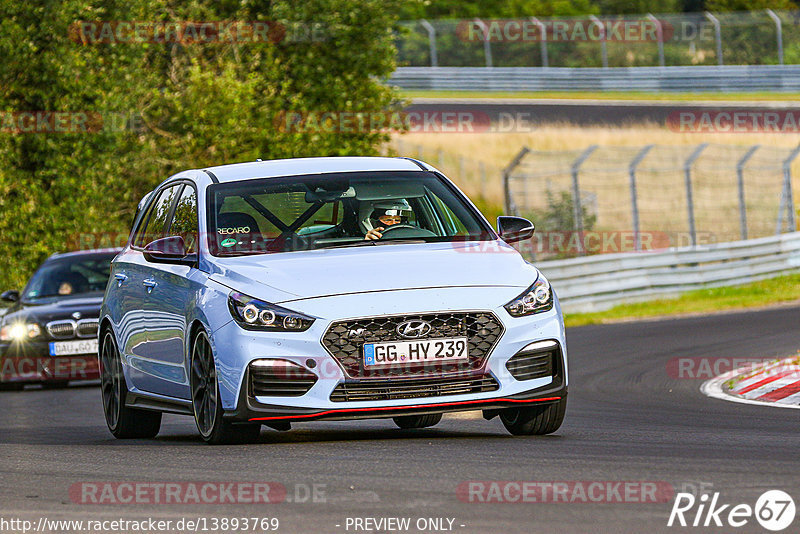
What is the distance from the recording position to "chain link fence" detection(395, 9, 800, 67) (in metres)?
51.4

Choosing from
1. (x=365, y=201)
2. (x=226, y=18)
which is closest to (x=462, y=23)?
(x=226, y=18)

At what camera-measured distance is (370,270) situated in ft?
28.5

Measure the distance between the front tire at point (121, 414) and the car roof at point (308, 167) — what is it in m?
1.64

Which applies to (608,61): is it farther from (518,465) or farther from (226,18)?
(518,465)

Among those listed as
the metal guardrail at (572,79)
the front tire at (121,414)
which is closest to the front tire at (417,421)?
the front tire at (121,414)

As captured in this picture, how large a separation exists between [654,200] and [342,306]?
3744cm

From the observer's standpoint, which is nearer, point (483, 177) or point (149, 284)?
point (149, 284)

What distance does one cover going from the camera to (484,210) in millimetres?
40844

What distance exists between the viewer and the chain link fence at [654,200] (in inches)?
1250

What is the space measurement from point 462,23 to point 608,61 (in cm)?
659

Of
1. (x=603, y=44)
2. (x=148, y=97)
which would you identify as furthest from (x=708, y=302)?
(x=603, y=44)

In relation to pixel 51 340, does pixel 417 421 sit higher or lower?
higher

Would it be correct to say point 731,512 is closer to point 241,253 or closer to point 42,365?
point 241,253

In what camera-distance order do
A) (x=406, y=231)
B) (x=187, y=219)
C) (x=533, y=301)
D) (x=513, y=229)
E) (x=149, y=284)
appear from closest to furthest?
(x=533, y=301)
(x=406, y=231)
(x=513, y=229)
(x=187, y=219)
(x=149, y=284)
